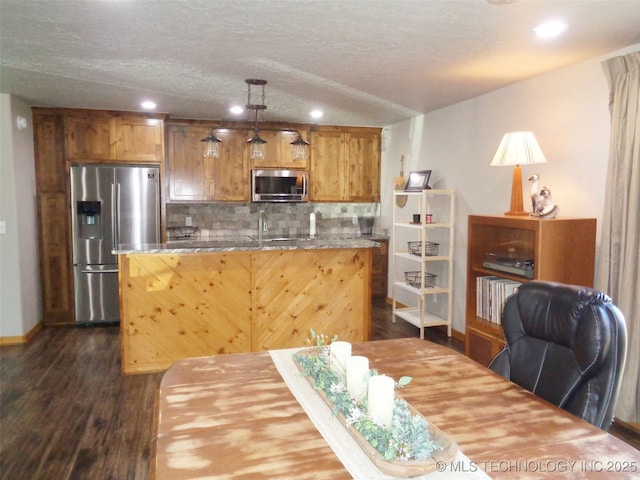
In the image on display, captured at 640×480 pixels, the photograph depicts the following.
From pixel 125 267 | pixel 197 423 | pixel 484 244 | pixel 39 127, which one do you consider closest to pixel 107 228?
pixel 39 127

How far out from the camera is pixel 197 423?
1.36m

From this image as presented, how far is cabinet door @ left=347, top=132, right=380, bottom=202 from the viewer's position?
6547mm

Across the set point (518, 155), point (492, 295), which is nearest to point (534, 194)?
point (518, 155)

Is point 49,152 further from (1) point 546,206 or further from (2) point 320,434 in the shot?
(2) point 320,434

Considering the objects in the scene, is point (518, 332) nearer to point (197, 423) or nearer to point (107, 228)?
point (197, 423)

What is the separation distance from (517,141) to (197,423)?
121 inches

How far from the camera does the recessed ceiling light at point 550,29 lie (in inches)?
103

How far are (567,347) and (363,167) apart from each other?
5188 mm

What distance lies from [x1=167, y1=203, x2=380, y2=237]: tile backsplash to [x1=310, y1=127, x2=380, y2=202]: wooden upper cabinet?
1.04ft

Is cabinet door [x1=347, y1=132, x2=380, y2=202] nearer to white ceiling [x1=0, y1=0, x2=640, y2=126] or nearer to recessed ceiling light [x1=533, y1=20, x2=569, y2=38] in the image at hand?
white ceiling [x1=0, y1=0, x2=640, y2=126]

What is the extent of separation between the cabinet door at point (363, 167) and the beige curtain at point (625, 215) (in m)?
3.70

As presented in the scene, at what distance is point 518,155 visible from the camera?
346 centimetres

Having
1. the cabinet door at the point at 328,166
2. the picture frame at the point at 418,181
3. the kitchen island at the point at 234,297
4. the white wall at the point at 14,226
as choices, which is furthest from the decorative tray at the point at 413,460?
the cabinet door at the point at 328,166

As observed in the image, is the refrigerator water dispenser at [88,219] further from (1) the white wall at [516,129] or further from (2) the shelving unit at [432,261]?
(1) the white wall at [516,129]
